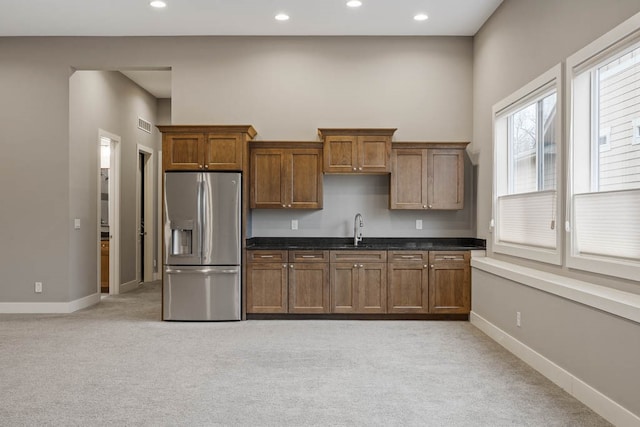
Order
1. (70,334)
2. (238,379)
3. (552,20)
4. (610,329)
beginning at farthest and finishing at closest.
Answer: (70,334), (552,20), (238,379), (610,329)

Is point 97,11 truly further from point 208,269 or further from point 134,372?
point 134,372

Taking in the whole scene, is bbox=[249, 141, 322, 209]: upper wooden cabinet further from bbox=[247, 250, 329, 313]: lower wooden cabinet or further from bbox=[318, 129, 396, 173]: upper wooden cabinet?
bbox=[247, 250, 329, 313]: lower wooden cabinet

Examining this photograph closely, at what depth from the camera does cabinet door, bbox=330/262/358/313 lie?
5531 millimetres

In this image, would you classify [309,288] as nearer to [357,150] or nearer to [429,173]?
[357,150]

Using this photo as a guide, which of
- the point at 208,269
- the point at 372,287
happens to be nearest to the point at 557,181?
the point at 372,287

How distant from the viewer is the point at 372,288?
5531mm

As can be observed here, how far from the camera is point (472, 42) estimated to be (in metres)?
6.01

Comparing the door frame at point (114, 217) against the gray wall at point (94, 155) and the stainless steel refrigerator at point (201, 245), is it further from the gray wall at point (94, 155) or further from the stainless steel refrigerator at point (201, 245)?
the stainless steel refrigerator at point (201, 245)

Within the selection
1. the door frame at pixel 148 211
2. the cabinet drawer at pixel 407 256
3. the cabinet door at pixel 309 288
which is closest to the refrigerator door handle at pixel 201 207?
the cabinet door at pixel 309 288

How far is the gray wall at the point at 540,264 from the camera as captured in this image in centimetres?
283

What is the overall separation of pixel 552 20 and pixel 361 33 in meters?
2.54

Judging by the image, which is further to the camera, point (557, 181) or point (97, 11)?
point (97, 11)

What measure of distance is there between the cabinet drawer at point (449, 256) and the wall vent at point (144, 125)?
538 centimetres

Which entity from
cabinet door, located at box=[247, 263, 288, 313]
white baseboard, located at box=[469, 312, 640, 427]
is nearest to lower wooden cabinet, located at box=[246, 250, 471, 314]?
cabinet door, located at box=[247, 263, 288, 313]
